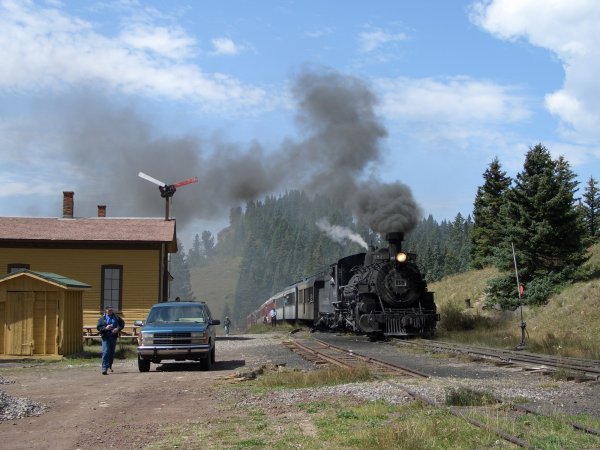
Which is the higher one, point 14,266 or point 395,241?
point 395,241

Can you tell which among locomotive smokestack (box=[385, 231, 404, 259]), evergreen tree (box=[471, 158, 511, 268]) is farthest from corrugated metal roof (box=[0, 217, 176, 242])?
evergreen tree (box=[471, 158, 511, 268])

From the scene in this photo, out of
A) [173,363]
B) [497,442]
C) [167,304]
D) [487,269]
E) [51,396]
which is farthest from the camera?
[487,269]

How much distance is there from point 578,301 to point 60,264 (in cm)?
2162

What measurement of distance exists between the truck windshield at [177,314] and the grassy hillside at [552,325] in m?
9.33

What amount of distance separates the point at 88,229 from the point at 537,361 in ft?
71.3

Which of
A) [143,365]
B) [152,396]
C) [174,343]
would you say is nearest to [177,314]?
[174,343]

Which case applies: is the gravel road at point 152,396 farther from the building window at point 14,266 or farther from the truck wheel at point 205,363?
the building window at point 14,266

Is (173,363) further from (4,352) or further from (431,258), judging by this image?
(431,258)

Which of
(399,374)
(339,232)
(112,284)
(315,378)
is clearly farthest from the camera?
(339,232)

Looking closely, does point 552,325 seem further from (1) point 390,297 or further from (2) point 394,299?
(1) point 390,297

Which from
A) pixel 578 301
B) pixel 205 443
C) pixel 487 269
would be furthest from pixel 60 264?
pixel 487 269

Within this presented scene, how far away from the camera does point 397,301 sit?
24578 millimetres

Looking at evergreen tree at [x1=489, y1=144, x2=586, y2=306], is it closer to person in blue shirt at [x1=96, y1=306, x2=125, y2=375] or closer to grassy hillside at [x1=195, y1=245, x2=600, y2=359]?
grassy hillside at [x1=195, y1=245, x2=600, y2=359]

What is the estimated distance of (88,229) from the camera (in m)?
30.7
